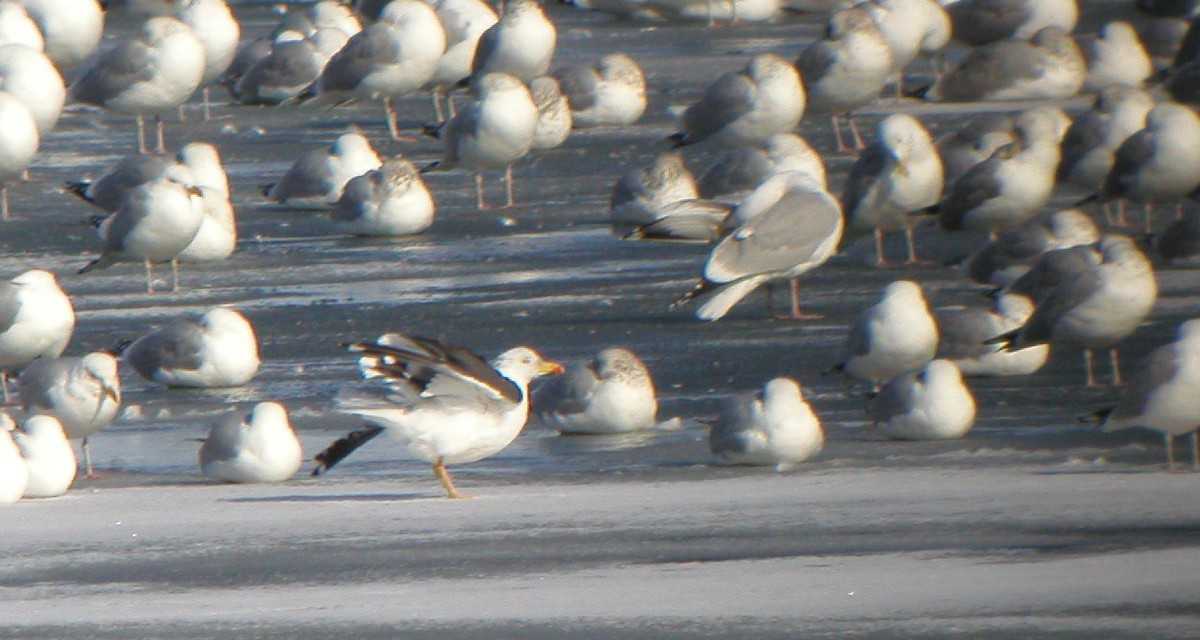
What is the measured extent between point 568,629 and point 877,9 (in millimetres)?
12571

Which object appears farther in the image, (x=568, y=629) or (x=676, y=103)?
(x=676, y=103)

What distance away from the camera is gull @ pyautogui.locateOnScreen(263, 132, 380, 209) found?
14.3 m

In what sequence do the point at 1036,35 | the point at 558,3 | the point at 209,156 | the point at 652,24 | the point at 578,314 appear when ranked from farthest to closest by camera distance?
the point at 558,3
the point at 652,24
the point at 1036,35
the point at 209,156
the point at 578,314

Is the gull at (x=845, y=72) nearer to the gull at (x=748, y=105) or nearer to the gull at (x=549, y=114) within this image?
the gull at (x=748, y=105)

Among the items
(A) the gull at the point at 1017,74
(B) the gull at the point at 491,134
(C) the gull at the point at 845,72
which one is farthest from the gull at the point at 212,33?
(A) the gull at the point at 1017,74

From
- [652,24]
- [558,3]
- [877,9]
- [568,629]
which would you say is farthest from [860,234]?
[558,3]

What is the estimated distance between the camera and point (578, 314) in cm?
1141

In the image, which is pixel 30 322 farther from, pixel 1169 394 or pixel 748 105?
pixel 748 105

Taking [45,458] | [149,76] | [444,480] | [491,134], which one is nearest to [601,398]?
[444,480]

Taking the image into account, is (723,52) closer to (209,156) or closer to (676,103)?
(676,103)

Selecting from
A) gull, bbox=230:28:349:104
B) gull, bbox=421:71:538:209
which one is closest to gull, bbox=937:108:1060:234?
gull, bbox=421:71:538:209

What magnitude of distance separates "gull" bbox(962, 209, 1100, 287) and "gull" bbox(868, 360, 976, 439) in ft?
8.87

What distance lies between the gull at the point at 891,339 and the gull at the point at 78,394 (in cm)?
314

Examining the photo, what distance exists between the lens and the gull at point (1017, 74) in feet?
55.0
